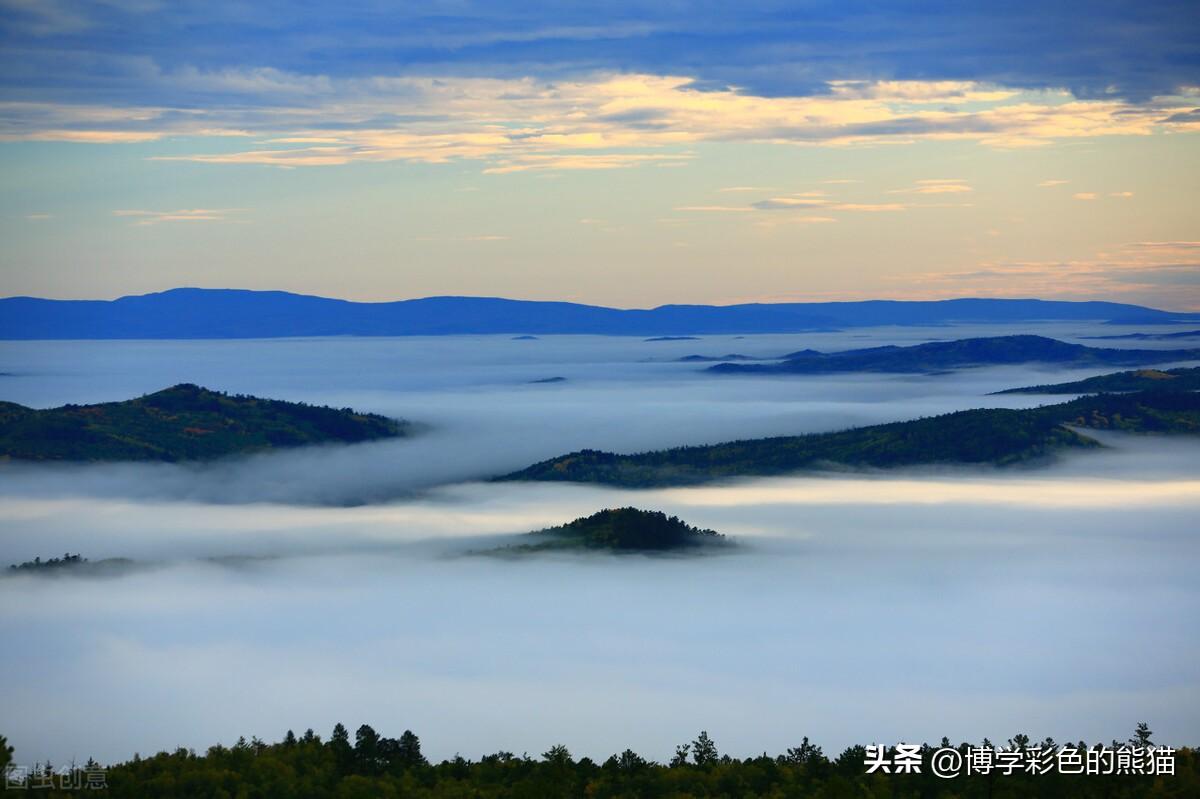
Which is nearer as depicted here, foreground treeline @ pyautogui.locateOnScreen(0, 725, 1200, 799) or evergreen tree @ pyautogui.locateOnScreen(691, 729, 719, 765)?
foreground treeline @ pyautogui.locateOnScreen(0, 725, 1200, 799)

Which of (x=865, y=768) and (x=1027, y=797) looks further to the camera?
(x=865, y=768)

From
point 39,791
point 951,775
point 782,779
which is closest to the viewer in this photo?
point 39,791

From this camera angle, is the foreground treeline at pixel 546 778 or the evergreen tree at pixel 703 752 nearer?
the foreground treeline at pixel 546 778

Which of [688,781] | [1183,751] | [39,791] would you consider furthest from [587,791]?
[1183,751]

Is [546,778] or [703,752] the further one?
[703,752]

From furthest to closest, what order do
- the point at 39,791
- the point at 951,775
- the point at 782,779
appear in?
the point at 782,779
the point at 951,775
the point at 39,791

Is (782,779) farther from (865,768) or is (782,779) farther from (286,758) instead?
(286,758)

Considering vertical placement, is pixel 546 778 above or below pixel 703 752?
below
